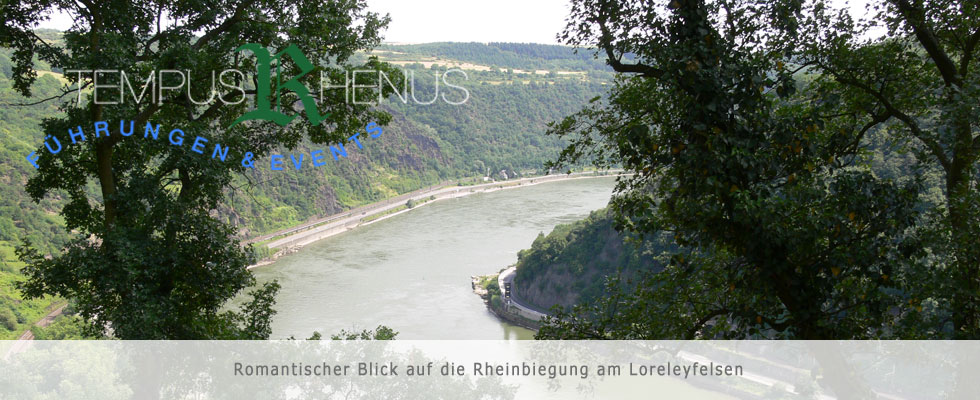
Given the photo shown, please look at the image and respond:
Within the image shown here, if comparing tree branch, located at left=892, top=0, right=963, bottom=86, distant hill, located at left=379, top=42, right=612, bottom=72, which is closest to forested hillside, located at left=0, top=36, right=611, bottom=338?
distant hill, located at left=379, top=42, right=612, bottom=72

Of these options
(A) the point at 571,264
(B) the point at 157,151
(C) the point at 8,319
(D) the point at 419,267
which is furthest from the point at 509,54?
(B) the point at 157,151

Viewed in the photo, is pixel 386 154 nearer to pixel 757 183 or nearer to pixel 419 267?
pixel 419 267

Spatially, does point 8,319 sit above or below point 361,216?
above

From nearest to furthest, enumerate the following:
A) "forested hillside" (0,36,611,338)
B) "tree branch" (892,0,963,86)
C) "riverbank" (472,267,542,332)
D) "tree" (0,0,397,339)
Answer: "tree branch" (892,0,963,86) < "tree" (0,0,397,339) < "forested hillside" (0,36,611,338) < "riverbank" (472,267,542,332)

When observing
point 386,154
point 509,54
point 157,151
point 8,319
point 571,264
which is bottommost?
point 8,319

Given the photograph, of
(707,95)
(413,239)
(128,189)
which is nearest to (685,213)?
(707,95)

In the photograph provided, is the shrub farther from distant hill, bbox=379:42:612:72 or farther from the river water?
distant hill, bbox=379:42:612:72

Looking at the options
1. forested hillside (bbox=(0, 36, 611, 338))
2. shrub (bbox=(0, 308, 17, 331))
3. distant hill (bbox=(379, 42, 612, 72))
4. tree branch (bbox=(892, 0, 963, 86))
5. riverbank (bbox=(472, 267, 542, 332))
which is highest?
distant hill (bbox=(379, 42, 612, 72))
